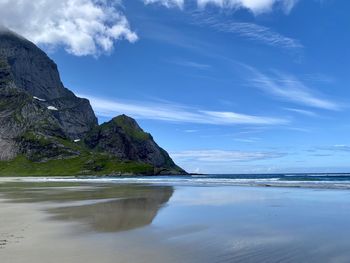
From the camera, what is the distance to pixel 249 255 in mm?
14547

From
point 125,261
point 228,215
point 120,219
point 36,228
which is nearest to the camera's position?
point 125,261

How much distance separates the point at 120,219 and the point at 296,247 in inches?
479

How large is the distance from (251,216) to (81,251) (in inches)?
548

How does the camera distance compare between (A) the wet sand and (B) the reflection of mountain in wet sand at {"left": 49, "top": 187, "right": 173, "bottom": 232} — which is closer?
(A) the wet sand

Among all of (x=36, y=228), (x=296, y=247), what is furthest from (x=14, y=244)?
(x=296, y=247)

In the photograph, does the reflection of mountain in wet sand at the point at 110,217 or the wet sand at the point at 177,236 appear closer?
the wet sand at the point at 177,236

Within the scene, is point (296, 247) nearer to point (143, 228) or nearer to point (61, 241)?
point (143, 228)

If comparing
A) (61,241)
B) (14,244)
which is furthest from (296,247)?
(14,244)

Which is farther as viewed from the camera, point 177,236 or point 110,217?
point 110,217

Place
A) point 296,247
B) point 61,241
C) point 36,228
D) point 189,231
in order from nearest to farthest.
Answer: point 296,247 → point 61,241 → point 189,231 → point 36,228

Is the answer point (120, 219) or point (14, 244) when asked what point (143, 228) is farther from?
point (14, 244)

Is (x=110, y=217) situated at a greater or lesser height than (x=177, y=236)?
greater

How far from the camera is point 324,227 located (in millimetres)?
21016

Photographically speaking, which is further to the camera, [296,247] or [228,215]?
[228,215]
